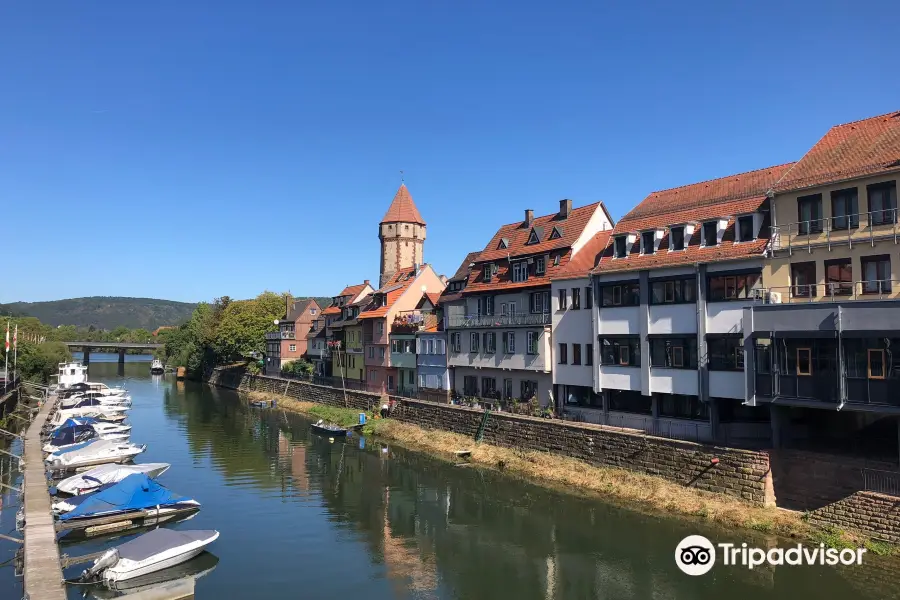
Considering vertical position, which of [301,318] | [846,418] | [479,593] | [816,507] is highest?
[301,318]

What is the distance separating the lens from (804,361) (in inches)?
1044

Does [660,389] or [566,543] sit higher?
[660,389]

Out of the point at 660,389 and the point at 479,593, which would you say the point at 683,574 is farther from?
the point at 660,389

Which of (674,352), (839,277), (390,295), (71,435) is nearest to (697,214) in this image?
(674,352)

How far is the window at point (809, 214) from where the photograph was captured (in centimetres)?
2764

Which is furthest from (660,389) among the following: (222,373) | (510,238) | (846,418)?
(222,373)

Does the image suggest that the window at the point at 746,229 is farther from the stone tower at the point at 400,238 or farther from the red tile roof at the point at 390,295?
the stone tower at the point at 400,238

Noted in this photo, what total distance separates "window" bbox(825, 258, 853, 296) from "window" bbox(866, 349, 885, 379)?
325 centimetres

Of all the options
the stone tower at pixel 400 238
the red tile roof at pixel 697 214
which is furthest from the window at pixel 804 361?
the stone tower at pixel 400 238

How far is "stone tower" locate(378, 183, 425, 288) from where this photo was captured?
88000mm

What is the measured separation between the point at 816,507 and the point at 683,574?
708 centimetres

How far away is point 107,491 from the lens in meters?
29.3

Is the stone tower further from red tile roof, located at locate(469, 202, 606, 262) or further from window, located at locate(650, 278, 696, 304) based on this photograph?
window, located at locate(650, 278, 696, 304)

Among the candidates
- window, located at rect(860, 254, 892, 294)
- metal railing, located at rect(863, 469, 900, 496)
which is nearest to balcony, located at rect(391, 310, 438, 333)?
window, located at rect(860, 254, 892, 294)
